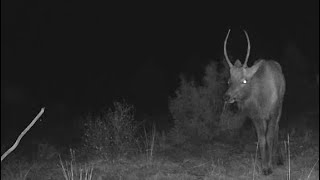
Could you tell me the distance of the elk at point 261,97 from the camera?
9.05 meters

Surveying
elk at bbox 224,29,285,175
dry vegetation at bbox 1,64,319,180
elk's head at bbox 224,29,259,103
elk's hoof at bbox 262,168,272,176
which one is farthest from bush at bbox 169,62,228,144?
elk's hoof at bbox 262,168,272,176

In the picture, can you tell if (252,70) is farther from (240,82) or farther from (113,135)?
(113,135)

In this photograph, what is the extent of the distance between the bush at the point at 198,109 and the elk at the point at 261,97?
2869 mm

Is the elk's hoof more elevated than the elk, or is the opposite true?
the elk

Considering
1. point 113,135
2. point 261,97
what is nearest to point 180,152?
point 113,135

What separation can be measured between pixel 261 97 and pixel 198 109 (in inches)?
139

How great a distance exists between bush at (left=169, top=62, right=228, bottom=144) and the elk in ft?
9.41

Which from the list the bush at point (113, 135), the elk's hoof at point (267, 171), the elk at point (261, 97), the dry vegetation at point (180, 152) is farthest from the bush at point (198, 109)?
the elk's hoof at point (267, 171)

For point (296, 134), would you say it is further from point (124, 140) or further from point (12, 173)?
point (12, 173)

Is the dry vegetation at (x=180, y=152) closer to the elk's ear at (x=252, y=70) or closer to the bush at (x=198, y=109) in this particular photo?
the bush at (x=198, y=109)

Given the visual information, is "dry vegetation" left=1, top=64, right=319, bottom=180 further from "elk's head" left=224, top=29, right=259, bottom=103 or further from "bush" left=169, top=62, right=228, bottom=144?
"elk's head" left=224, top=29, right=259, bottom=103

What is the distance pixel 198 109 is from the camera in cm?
1277

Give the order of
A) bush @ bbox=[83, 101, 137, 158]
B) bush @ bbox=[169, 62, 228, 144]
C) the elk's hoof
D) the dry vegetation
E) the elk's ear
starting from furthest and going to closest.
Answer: bush @ bbox=[169, 62, 228, 144] < bush @ bbox=[83, 101, 137, 158] < the elk's ear < the elk's hoof < the dry vegetation

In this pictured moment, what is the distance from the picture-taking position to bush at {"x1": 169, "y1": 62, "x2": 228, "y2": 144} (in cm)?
1238
